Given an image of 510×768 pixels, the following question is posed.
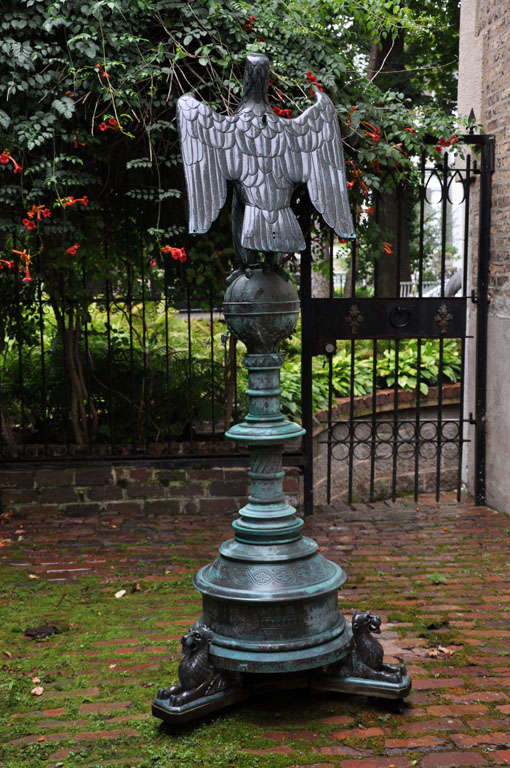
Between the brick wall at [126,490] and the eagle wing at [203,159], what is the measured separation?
3510 millimetres

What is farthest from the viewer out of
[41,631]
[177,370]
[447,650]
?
[177,370]

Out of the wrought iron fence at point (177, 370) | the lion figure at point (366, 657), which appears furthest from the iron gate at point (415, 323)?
the lion figure at point (366, 657)

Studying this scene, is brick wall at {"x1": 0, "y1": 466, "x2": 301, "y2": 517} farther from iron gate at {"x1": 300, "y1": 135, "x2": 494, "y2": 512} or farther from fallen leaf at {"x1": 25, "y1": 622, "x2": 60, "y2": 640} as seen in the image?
fallen leaf at {"x1": 25, "y1": 622, "x2": 60, "y2": 640}

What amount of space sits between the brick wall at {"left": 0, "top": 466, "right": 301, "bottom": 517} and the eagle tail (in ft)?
11.3

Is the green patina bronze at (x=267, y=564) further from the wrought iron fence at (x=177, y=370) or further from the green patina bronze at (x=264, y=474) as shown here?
the wrought iron fence at (x=177, y=370)

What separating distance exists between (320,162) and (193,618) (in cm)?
252

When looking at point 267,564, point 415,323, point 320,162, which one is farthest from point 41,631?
point 415,323

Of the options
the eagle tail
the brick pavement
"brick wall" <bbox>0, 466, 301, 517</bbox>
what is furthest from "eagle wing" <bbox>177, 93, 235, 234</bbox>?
"brick wall" <bbox>0, 466, 301, 517</bbox>

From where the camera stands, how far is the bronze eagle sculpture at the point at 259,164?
3.05 metres

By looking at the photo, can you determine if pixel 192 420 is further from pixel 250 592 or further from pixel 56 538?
pixel 250 592

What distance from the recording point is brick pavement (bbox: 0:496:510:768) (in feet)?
9.50

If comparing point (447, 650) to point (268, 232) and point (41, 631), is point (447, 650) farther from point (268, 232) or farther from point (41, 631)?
point (268, 232)

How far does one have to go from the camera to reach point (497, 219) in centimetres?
637

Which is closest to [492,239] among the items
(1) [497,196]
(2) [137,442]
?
(1) [497,196]
